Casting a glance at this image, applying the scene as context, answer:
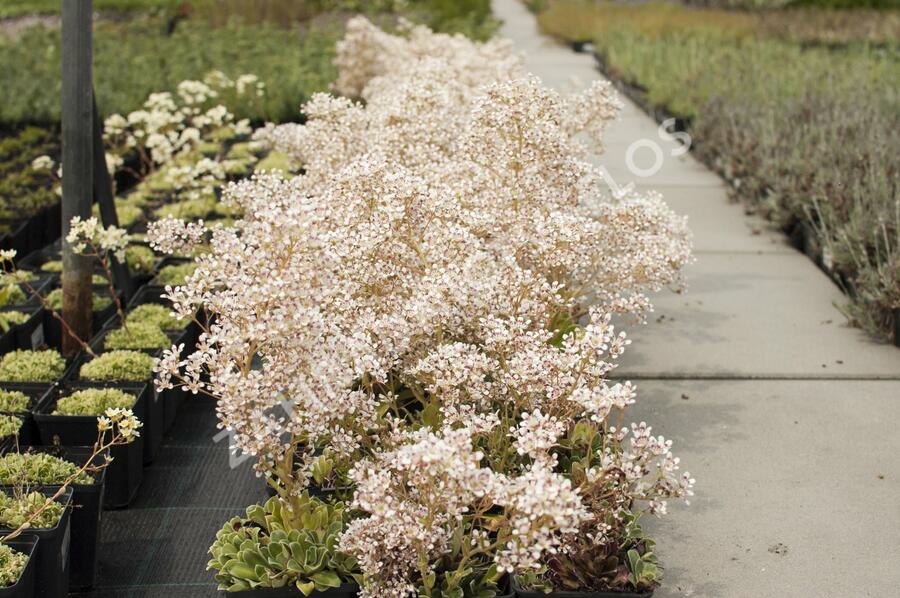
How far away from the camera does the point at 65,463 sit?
10.4 feet

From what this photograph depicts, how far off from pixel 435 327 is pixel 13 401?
5.30 feet

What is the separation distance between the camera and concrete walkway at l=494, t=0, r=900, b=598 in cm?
313

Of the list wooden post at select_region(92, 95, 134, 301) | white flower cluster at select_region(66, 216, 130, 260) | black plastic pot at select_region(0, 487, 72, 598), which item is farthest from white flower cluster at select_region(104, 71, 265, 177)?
black plastic pot at select_region(0, 487, 72, 598)

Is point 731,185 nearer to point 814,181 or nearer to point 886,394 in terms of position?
point 814,181

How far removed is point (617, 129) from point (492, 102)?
275 inches

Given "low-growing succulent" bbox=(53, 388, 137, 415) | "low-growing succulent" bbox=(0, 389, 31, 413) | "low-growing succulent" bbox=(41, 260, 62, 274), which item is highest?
"low-growing succulent" bbox=(53, 388, 137, 415)

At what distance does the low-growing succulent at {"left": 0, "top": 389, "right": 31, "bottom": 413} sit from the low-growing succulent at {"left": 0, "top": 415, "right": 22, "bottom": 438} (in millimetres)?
96

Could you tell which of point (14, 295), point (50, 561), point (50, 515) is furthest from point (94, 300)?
point (50, 561)

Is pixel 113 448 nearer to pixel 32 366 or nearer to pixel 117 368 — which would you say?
pixel 117 368

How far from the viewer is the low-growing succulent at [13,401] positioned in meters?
3.63

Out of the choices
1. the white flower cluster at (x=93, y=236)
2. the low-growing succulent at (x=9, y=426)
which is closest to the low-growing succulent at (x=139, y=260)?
the white flower cluster at (x=93, y=236)

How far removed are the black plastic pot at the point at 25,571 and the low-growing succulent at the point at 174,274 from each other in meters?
2.40

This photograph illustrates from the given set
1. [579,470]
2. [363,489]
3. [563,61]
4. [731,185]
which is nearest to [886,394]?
[579,470]

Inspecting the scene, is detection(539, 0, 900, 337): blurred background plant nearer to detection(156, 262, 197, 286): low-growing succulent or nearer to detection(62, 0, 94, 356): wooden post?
detection(156, 262, 197, 286): low-growing succulent
